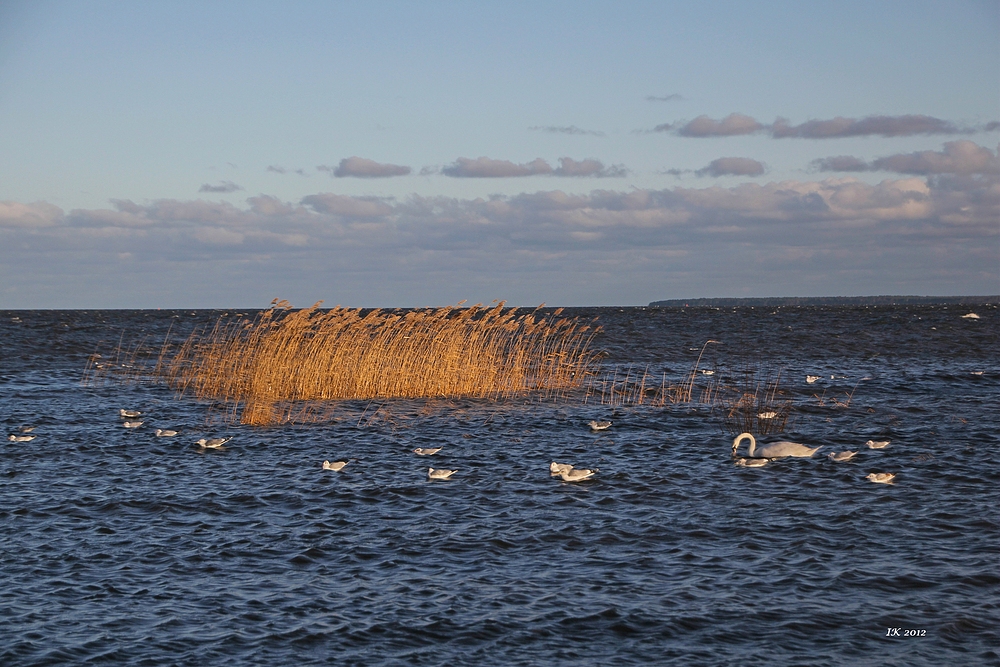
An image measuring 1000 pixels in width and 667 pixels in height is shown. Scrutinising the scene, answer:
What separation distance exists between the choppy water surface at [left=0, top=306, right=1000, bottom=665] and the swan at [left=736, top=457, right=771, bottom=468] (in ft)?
0.49

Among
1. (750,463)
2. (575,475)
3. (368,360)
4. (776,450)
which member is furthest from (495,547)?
(368,360)

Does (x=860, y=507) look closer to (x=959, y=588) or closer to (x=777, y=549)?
(x=777, y=549)

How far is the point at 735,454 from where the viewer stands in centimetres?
1529

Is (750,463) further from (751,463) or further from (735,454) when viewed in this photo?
(735,454)

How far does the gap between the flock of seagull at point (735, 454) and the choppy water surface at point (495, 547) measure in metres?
0.22

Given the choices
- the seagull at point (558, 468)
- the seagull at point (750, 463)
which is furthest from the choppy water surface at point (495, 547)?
the seagull at point (558, 468)

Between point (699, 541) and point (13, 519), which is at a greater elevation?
point (699, 541)

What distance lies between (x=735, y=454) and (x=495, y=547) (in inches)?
259

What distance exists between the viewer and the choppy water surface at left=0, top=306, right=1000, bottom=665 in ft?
24.5

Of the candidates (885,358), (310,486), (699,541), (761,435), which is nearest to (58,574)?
(310,486)

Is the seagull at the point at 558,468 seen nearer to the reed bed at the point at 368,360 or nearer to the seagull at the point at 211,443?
the seagull at the point at 211,443

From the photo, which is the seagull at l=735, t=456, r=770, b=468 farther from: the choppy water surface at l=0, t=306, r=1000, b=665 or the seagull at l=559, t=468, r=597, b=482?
the seagull at l=559, t=468, r=597, b=482

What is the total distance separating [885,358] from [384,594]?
34.3 meters

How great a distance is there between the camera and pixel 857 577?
893 cm
